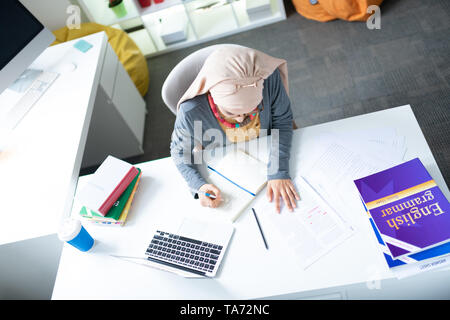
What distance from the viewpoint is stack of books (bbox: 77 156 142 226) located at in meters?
1.33

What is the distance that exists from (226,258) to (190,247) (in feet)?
0.46

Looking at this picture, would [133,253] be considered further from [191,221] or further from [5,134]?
[5,134]

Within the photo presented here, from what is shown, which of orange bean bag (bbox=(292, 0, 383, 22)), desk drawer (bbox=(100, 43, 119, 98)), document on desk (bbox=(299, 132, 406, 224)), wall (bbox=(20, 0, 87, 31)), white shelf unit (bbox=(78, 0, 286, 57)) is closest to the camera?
document on desk (bbox=(299, 132, 406, 224))

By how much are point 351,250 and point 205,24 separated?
2537 mm

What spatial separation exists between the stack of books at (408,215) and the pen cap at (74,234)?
99 centimetres

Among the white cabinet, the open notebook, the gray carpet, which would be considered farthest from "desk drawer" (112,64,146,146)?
the open notebook

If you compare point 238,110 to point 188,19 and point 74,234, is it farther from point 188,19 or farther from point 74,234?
point 188,19

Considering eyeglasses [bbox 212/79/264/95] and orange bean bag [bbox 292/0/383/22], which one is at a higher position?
eyeglasses [bbox 212/79/264/95]

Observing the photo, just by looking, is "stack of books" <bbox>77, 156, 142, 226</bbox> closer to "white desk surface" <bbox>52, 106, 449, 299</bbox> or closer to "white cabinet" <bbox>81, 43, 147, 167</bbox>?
"white desk surface" <bbox>52, 106, 449, 299</bbox>

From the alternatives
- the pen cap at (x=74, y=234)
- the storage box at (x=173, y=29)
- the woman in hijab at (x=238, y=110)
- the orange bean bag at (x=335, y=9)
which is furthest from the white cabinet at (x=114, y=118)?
the orange bean bag at (x=335, y=9)

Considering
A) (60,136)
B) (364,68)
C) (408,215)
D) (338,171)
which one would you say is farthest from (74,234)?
(364,68)

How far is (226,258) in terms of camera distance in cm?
119

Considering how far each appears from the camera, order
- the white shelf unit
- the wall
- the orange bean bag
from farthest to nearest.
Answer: the white shelf unit
the wall
the orange bean bag

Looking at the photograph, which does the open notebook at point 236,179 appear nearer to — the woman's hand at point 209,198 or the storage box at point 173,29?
the woman's hand at point 209,198
